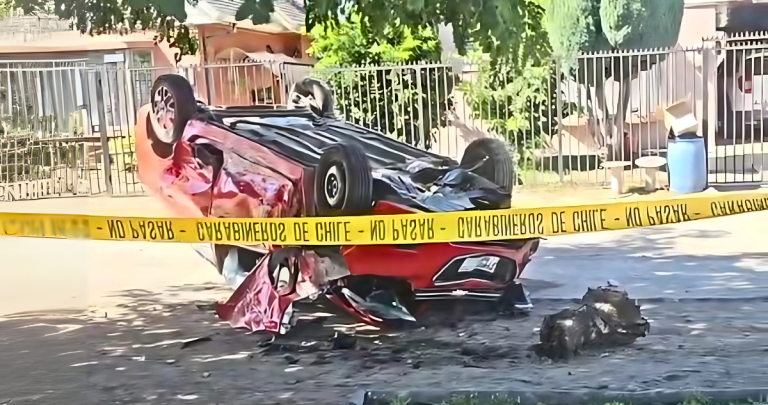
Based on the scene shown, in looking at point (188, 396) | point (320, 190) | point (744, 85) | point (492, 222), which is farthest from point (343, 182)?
point (744, 85)

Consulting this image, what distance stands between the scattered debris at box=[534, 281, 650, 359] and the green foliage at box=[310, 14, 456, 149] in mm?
1101

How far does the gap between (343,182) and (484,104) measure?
0.78 metres

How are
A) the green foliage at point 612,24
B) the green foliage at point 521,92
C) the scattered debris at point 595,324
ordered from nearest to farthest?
the green foliage at point 612,24
the green foliage at point 521,92
the scattered debris at point 595,324

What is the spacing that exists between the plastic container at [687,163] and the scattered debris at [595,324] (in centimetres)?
59

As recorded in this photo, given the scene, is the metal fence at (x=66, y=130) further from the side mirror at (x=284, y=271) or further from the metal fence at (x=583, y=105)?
the metal fence at (x=583, y=105)

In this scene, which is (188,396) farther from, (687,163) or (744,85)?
(744,85)

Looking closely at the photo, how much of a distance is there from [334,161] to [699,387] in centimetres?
208

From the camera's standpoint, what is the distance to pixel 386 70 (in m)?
3.70

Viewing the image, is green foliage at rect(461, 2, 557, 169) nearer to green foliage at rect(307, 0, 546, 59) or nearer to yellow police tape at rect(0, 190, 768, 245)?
green foliage at rect(307, 0, 546, 59)

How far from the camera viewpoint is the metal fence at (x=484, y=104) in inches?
142

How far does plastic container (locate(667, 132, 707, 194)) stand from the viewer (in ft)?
11.8

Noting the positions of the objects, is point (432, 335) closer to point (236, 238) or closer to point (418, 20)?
point (236, 238)

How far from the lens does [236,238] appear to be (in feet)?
12.2

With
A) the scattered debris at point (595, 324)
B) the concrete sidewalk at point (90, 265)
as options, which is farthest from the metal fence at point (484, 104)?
the scattered debris at point (595, 324)
